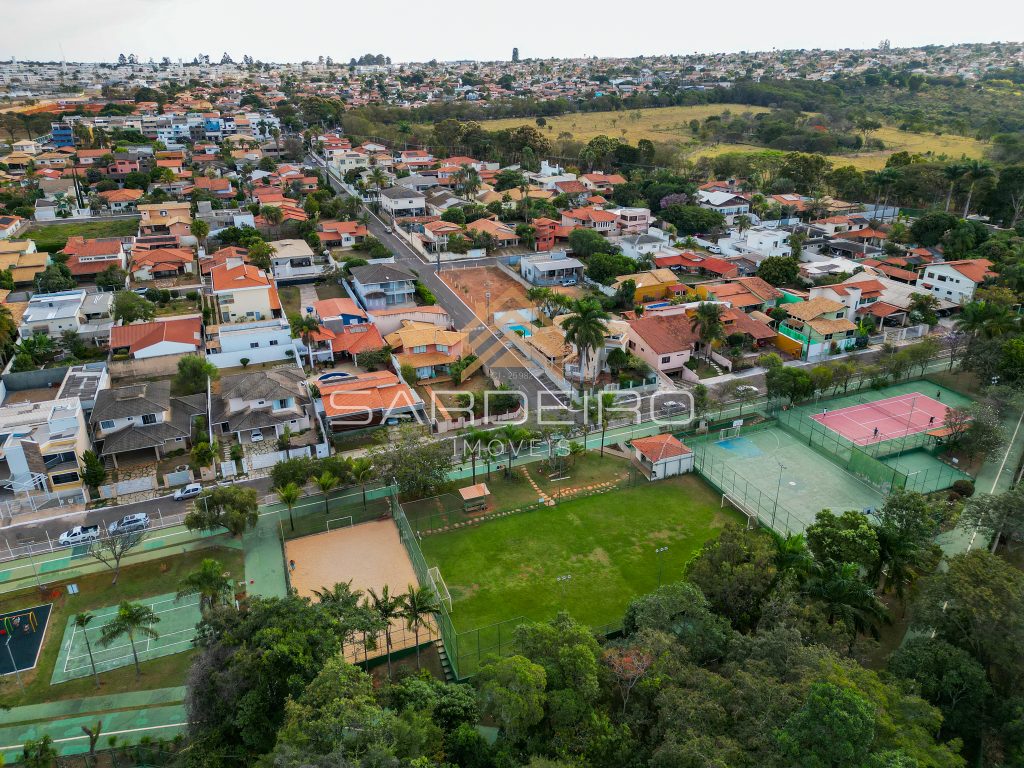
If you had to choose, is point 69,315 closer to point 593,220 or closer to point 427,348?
point 427,348

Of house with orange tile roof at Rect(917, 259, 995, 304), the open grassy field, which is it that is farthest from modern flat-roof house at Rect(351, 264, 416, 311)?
the open grassy field

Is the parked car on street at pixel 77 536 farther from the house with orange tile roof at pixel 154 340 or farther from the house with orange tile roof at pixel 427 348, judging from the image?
the house with orange tile roof at pixel 427 348

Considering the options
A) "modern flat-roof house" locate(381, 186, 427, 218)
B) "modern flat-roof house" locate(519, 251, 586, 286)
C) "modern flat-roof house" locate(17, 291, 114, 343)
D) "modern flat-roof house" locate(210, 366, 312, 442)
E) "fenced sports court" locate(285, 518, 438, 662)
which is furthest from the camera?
"modern flat-roof house" locate(381, 186, 427, 218)

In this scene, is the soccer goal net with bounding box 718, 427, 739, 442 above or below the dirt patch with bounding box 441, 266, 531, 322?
below

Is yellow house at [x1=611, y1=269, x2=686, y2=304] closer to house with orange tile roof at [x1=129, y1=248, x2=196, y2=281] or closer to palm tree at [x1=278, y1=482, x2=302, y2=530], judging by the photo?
palm tree at [x1=278, y1=482, x2=302, y2=530]

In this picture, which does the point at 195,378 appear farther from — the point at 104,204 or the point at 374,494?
the point at 104,204

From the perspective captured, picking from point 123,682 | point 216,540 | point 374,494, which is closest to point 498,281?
point 374,494
